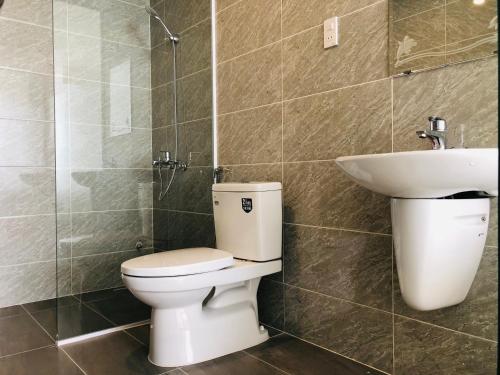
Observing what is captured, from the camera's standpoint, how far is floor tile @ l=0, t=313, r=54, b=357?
192cm

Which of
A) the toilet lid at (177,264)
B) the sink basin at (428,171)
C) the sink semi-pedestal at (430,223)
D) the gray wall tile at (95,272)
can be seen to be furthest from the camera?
the gray wall tile at (95,272)

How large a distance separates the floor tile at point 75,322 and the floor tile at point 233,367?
0.65 meters

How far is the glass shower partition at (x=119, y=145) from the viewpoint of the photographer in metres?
2.03

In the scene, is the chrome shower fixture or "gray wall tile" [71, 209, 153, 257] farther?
the chrome shower fixture

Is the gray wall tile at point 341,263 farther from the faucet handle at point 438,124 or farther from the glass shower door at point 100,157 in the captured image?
the glass shower door at point 100,157

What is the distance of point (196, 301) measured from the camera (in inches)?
69.6

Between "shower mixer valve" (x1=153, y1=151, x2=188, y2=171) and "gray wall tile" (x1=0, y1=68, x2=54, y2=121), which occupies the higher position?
"gray wall tile" (x1=0, y1=68, x2=54, y2=121)

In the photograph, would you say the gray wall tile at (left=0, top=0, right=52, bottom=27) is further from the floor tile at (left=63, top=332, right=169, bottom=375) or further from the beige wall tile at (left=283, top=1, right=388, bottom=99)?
the floor tile at (left=63, top=332, right=169, bottom=375)

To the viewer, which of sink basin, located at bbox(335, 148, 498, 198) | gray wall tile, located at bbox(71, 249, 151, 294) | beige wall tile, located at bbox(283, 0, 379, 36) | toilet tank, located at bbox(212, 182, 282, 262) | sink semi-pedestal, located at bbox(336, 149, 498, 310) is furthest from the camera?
gray wall tile, located at bbox(71, 249, 151, 294)

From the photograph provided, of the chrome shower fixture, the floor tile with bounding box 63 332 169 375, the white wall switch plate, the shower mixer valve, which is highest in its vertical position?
the chrome shower fixture

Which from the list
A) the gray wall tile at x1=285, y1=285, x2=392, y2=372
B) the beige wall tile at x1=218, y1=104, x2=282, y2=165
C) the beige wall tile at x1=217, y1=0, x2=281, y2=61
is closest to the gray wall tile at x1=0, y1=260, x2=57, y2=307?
the beige wall tile at x1=218, y1=104, x2=282, y2=165

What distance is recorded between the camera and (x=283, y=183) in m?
2.05

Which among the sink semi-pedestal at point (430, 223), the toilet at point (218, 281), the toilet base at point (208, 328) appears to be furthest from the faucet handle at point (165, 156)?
the sink semi-pedestal at point (430, 223)

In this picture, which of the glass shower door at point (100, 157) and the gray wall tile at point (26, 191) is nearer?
the glass shower door at point (100, 157)
